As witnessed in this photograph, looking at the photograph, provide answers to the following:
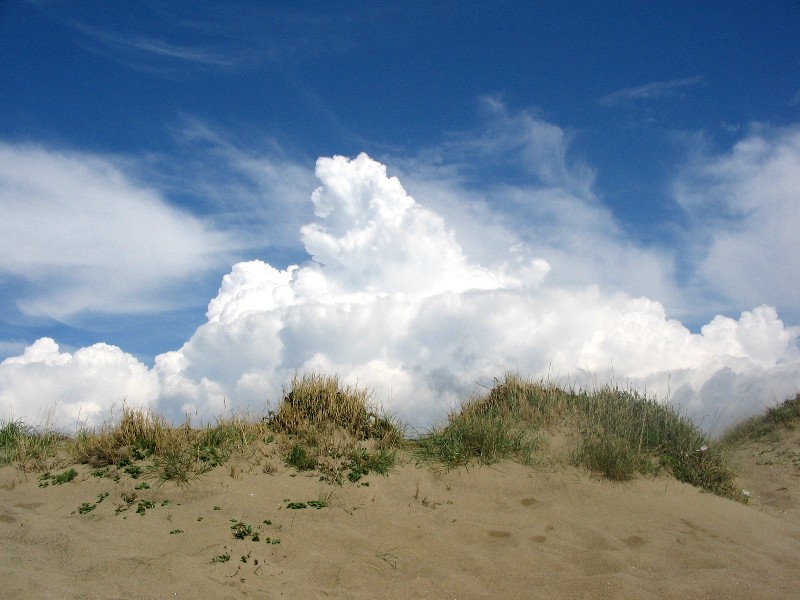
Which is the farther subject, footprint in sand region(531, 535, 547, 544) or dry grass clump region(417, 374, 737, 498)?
dry grass clump region(417, 374, 737, 498)

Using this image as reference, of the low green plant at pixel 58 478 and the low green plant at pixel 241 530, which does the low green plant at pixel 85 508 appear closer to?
the low green plant at pixel 58 478

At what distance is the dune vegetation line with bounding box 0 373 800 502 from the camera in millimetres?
9320

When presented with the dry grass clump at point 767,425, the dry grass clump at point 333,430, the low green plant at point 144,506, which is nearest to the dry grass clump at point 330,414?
the dry grass clump at point 333,430

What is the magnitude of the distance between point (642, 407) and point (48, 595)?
1093 centimetres

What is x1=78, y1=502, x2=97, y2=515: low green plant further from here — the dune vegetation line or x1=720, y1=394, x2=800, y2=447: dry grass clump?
x1=720, y1=394, x2=800, y2=447: dry grass clump

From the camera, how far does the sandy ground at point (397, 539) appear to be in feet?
20.8

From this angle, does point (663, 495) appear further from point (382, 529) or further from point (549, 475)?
point (382, 529)

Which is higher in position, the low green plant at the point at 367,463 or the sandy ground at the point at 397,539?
the low green plant at the point at 367,463

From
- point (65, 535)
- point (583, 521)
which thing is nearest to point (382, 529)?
point (583, 521)

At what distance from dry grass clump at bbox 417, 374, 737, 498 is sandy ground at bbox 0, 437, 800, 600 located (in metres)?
0.41

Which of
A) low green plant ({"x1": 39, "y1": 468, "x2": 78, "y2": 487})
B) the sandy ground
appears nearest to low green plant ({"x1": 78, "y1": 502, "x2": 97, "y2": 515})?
the sandy ground

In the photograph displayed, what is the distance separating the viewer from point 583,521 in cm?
839

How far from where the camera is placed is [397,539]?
7566 mm

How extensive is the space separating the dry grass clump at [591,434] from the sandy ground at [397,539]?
41 centimetres
